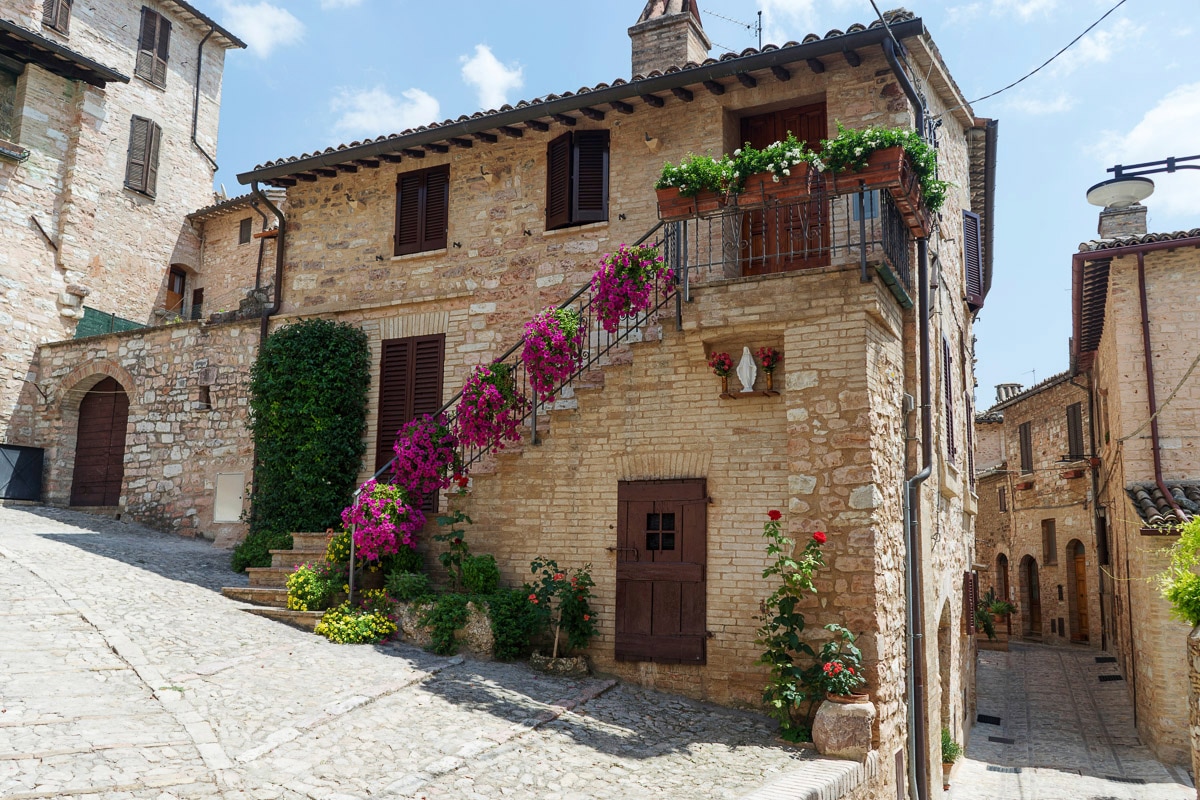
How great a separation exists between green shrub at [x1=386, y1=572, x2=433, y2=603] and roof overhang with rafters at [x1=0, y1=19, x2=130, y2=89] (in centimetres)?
1362

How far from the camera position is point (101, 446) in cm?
1608

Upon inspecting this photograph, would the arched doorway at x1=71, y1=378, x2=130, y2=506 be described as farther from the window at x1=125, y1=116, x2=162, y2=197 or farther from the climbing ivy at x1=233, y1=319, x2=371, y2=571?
Result: the window at x1=125, y1=116, x2=162, y2=197

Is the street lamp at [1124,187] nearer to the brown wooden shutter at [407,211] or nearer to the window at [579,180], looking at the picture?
the window at [579,180]

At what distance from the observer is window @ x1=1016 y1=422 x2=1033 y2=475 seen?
81.3 ft

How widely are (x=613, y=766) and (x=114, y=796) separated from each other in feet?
11.1

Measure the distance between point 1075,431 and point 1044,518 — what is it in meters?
→ 2.98

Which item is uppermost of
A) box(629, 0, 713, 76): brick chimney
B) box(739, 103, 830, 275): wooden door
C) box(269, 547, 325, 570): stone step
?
box(629, 0, 713, 76): brick chimney

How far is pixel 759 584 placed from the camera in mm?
8805

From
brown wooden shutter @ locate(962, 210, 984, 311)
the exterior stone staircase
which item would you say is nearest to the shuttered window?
the exterior stone staircase

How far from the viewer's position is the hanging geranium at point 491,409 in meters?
10.1

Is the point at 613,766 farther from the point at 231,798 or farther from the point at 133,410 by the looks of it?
the point at 133,410

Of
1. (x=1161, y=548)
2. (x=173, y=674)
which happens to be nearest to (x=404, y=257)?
(x=173, y=674)

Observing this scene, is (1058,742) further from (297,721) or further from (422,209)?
(422,209)

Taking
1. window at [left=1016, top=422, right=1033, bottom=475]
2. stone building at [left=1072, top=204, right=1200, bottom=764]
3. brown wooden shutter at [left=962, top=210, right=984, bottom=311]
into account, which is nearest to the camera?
stone building at [left=1072, top=204, right=1200, bottom=764]
